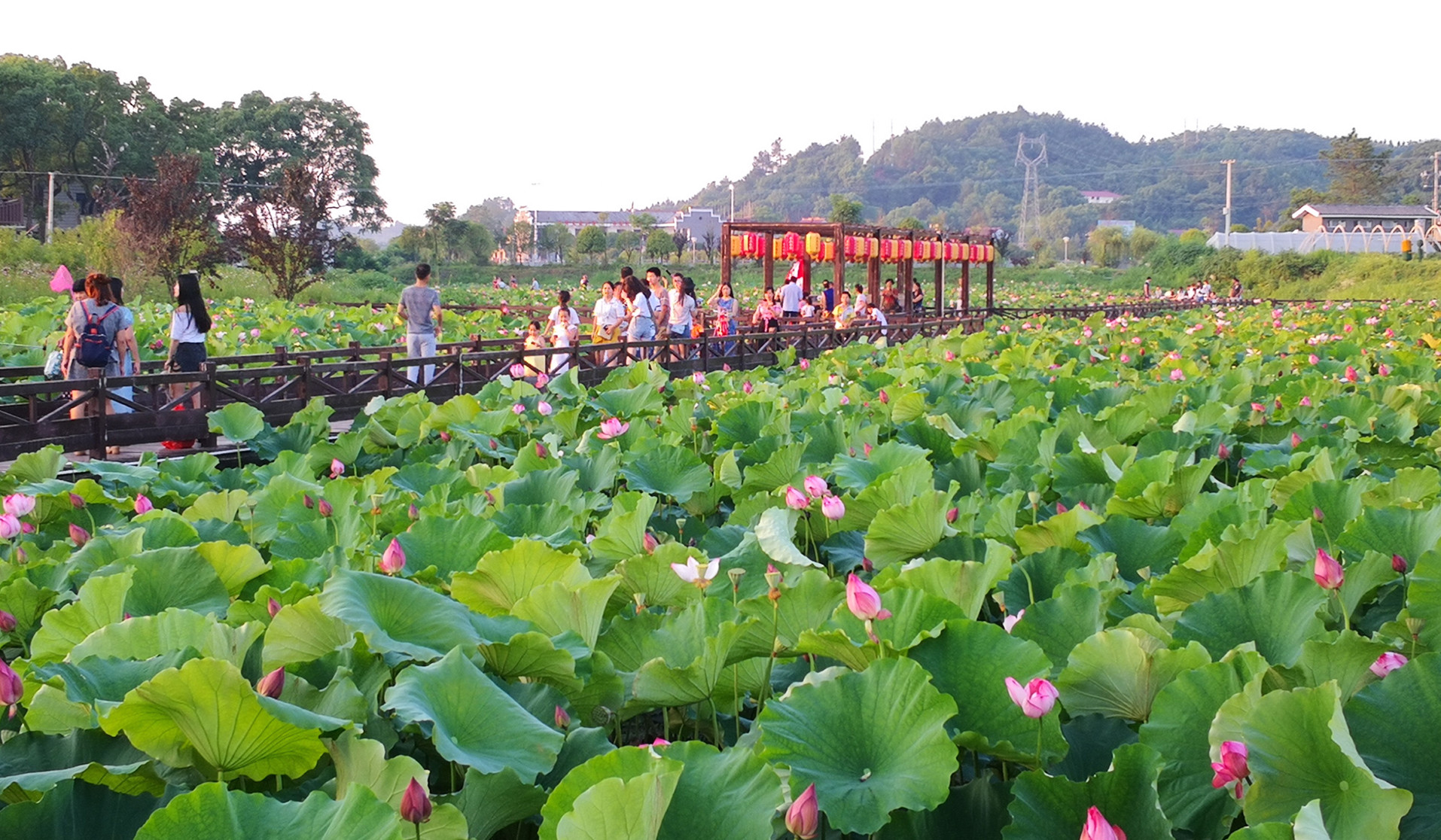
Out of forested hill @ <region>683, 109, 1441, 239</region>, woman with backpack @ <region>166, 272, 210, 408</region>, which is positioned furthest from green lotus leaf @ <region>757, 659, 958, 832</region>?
forested hill @ <region>683, 109, 1441, 239</region>

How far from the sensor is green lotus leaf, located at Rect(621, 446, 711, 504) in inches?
124

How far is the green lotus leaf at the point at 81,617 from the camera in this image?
1.75m

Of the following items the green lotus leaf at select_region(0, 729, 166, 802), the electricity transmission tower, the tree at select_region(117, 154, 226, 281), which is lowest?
the green lotus leaf at select_region(0, 729, 166, 802)

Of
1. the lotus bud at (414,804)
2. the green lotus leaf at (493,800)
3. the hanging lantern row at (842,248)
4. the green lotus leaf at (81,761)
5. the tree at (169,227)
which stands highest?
the tree at (169,227)

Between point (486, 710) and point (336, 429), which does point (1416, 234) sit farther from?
point (486, 710)

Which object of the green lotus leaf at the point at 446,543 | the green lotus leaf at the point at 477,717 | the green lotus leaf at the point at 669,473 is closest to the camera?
the green lotus leaf at the point at 477,717

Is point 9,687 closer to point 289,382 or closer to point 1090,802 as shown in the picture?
point 1090,802

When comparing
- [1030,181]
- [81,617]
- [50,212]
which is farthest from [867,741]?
[1030,181]

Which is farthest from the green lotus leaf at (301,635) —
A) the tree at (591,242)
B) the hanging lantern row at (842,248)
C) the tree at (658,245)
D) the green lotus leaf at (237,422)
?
the tree at (591,242)

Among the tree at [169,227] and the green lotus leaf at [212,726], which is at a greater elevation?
the tree at [169,227]

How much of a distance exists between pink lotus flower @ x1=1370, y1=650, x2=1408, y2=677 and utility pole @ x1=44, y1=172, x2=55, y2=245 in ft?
77.1

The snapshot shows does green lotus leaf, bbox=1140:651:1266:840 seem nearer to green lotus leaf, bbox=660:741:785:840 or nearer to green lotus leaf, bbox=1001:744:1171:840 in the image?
green lotus leaf, bbox=1001:744:1171:840

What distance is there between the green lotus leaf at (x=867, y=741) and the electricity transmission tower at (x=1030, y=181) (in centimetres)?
10368

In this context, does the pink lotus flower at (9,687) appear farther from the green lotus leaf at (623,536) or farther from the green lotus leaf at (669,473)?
the green lotus leaf at (669,473)
